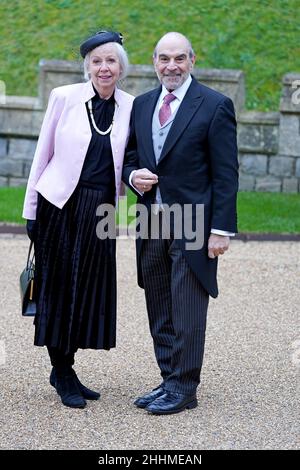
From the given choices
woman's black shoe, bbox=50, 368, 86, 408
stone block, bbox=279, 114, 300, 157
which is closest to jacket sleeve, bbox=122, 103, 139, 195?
woman's black shoe, bbox=50, 368, 86, 408

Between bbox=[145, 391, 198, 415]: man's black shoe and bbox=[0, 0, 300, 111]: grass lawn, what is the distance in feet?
29.0

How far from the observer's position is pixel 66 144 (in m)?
5.91

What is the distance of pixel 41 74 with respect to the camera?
14.0 metres

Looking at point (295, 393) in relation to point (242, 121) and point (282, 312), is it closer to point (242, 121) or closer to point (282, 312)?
point (282, 312)

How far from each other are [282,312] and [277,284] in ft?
3.30

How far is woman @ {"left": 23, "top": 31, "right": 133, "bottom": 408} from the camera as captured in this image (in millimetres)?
5910

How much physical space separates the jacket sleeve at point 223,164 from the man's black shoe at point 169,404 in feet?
2.79

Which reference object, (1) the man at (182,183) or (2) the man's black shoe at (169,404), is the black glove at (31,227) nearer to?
(1) the man at (182,183)

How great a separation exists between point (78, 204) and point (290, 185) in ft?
26.3

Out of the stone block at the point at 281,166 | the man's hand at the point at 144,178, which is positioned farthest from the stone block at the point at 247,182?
the man's hand at the point at 144,178

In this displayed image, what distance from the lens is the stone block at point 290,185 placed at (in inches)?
539

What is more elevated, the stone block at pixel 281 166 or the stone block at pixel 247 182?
the stone block at pixel 281 166

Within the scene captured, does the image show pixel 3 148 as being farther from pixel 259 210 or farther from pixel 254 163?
pixel 259 210

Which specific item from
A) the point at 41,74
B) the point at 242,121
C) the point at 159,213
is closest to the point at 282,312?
the point at 159,213
